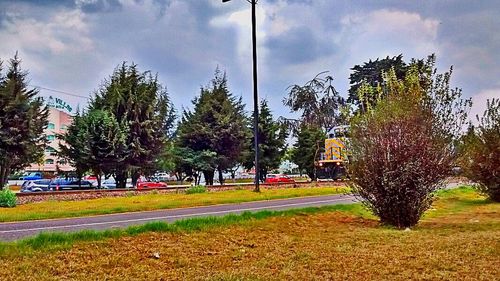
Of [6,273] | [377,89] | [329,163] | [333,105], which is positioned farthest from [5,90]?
[333,105]

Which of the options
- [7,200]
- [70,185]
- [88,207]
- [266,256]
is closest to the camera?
[266,256]

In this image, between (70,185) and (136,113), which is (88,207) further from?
(70,185)

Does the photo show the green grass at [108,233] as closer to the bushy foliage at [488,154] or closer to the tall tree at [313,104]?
the bushy foliage at [488,154]

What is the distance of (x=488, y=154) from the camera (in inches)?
705

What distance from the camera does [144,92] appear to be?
2994cm

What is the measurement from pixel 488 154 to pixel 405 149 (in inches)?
377

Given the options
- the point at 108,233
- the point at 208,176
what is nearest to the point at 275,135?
the point at 208,176

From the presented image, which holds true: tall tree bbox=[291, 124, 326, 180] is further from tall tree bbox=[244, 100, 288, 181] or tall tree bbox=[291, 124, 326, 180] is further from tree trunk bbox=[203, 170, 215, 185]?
tree trunk bbox=[203, 170, 215, 185]

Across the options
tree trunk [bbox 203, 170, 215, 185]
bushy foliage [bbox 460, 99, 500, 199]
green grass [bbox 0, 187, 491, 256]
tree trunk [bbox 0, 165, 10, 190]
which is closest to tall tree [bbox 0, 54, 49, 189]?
tree trunk [bbox 0, 165, 10, 190]

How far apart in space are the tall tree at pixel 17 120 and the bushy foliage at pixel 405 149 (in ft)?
60.0

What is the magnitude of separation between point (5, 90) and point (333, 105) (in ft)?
114

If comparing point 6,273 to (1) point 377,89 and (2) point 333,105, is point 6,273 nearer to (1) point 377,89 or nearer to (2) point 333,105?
(1) point 377,89

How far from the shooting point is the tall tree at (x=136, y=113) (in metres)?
28.3

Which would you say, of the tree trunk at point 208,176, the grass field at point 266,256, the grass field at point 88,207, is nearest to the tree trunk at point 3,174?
the grass field at point 88,207
